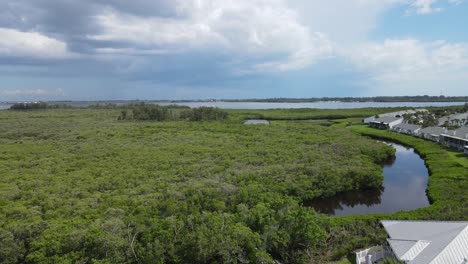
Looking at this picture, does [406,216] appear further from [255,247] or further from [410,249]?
[255,247]

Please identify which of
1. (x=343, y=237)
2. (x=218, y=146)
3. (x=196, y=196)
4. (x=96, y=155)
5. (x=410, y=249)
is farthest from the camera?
(x=218, y=146)

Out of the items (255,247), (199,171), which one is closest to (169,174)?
(199,171)

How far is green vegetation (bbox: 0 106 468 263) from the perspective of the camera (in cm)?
1872

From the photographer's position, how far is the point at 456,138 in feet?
180

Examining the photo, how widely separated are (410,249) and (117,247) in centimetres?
1513

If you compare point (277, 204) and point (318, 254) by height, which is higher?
point (277, 204)

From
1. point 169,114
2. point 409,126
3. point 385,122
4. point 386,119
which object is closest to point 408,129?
point 409,126

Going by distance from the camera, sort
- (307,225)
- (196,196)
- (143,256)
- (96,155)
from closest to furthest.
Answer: (143,256)
(307,225)
(196,196)
(96,155)

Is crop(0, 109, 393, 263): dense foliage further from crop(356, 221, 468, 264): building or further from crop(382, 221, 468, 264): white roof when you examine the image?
crop(382, 221, 468, 264): white roof

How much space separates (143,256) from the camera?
18234 mm

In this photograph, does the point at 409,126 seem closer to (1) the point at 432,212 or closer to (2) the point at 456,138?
(2) the point at 456,138

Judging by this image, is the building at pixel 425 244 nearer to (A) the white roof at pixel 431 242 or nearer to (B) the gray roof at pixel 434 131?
(A) the white roof at pixel 431 242

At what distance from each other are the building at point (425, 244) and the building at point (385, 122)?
69303 mm

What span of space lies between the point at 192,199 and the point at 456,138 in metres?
48.8
